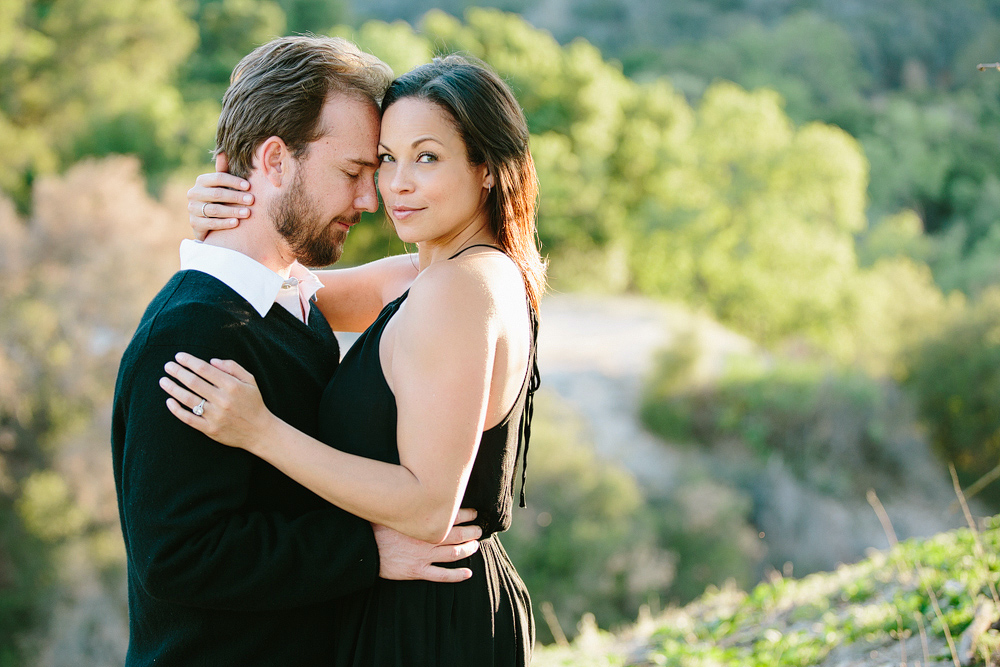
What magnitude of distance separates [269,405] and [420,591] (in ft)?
1.87

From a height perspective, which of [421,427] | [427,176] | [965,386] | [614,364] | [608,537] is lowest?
[608,537]

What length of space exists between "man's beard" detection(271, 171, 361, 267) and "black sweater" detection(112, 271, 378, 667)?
0.19 meters

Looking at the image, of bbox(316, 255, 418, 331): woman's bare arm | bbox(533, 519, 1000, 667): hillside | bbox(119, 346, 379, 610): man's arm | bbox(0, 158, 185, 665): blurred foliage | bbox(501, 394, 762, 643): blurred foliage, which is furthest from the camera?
bbox(0, 158, 185, 665): blurred foliage

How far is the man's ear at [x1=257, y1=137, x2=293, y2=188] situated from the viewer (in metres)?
2.00

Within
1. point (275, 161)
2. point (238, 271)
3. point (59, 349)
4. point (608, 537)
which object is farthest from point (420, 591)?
point (59, 349)

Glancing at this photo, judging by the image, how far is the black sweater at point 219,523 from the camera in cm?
165

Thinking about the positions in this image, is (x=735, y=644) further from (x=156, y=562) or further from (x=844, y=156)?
(x=844, y=156)

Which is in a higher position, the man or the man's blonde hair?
the man's blonde hair

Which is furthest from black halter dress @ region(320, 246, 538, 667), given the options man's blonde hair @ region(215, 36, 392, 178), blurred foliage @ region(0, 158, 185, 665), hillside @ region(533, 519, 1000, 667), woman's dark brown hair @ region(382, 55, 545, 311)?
blurred foliage @ region(0, 158, 185, 665)

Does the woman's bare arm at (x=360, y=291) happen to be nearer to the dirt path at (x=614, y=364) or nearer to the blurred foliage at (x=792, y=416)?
the dirt path at (x=614, y=364)

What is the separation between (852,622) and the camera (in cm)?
358

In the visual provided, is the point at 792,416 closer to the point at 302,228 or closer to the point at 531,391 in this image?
the point at 531,391

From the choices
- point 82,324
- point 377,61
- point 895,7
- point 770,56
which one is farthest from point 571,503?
point 895,7

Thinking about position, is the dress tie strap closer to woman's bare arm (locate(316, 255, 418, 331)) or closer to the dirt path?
woman's bare arm (locate(316, 255, 418, 331))
